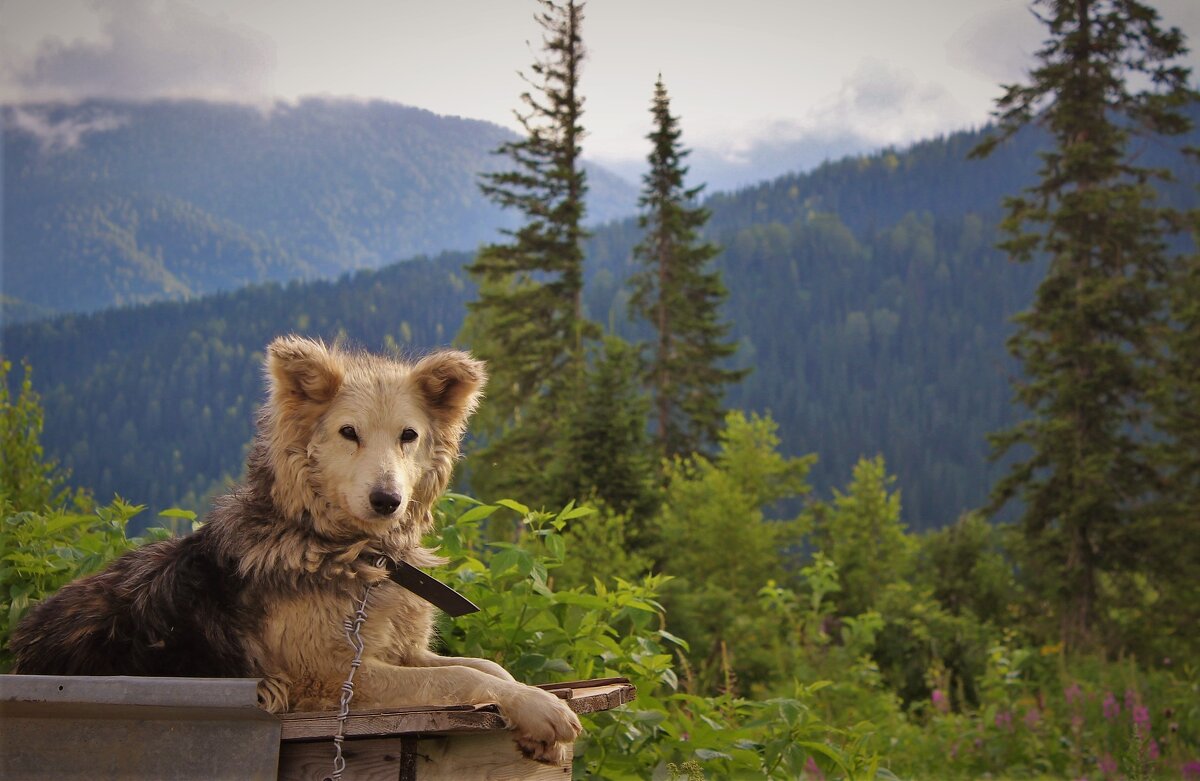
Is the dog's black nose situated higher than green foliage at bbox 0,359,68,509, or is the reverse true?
the dog's black nose

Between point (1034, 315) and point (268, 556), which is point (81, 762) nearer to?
point (268, 556)

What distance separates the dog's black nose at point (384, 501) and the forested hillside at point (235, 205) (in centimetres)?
2744

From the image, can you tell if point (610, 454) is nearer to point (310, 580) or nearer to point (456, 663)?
point (456, 663)

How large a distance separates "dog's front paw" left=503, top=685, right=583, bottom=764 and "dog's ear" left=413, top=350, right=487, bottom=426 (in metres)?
0.92

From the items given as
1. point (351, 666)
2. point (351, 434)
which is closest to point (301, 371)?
point (351, 434)

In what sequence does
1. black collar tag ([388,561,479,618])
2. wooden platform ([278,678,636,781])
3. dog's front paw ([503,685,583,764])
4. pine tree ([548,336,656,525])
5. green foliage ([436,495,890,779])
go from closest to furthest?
wooden platform ([278,678,636,781]) → dog's front paw ([503,685,583,764]) → black collar tag ([388,561,479,618]) → green foliage ([436,495,890,779]) → pine tree ([548,336,656,525])

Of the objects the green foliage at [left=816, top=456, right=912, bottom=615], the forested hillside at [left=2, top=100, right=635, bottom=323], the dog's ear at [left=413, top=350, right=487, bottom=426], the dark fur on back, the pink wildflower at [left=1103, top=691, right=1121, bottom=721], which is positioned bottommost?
the green foliage at [left=816, top=456, right=912, bottom=615]

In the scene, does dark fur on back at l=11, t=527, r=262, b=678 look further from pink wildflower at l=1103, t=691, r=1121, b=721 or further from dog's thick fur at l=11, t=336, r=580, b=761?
pink wildflower at l=1103, t=691, r=1121, b=721

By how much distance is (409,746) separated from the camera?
2500 millimetres

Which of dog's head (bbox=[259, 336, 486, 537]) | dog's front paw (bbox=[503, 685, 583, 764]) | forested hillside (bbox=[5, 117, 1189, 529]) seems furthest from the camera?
forested hillside (bbox=[5, 117, 1189, 529])

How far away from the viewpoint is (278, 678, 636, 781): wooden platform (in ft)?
7.89

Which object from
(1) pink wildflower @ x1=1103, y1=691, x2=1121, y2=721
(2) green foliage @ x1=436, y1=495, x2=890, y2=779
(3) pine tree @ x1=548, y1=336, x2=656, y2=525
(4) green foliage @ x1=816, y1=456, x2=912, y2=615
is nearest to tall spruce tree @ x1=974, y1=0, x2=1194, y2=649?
(4) green foliage @ x1=816, y1=456, x2=912, y2=615

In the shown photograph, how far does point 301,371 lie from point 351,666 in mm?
847

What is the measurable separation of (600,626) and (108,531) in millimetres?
2103
